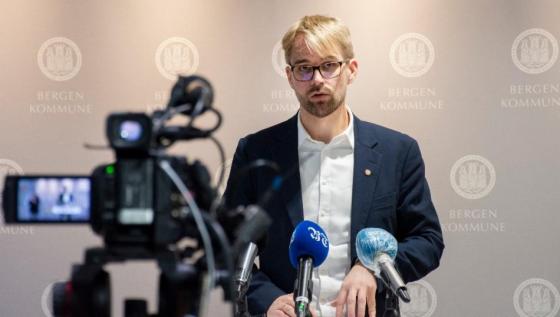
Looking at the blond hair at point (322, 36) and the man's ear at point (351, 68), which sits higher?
the blond hair at point (322, 36)

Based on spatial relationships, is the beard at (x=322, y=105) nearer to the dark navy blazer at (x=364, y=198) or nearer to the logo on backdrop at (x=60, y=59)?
the dark navy blazer at (x=364, y=198)

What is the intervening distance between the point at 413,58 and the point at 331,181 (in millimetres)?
1464

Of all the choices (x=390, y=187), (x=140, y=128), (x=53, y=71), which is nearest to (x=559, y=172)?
(x=390, y=187)

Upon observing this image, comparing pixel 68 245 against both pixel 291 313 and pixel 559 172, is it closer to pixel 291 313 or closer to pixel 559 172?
pixel 291 313

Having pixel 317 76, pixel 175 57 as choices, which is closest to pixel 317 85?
pixel 317 76

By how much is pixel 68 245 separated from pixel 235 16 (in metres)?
1.30

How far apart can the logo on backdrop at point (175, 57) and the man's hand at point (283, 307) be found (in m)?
1.86

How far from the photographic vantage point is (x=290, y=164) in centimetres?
238

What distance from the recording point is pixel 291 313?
197cm

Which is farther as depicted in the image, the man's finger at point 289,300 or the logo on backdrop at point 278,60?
the logo on backdrop at point 278,60

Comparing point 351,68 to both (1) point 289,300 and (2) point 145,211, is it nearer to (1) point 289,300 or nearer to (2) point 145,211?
(1) point 289,300

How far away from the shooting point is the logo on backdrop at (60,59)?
Answer: 145 inches

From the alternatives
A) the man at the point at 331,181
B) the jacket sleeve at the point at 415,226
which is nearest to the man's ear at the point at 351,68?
the man at the point at 331,181

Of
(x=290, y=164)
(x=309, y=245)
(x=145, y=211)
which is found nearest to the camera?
(x=145, y=211)
